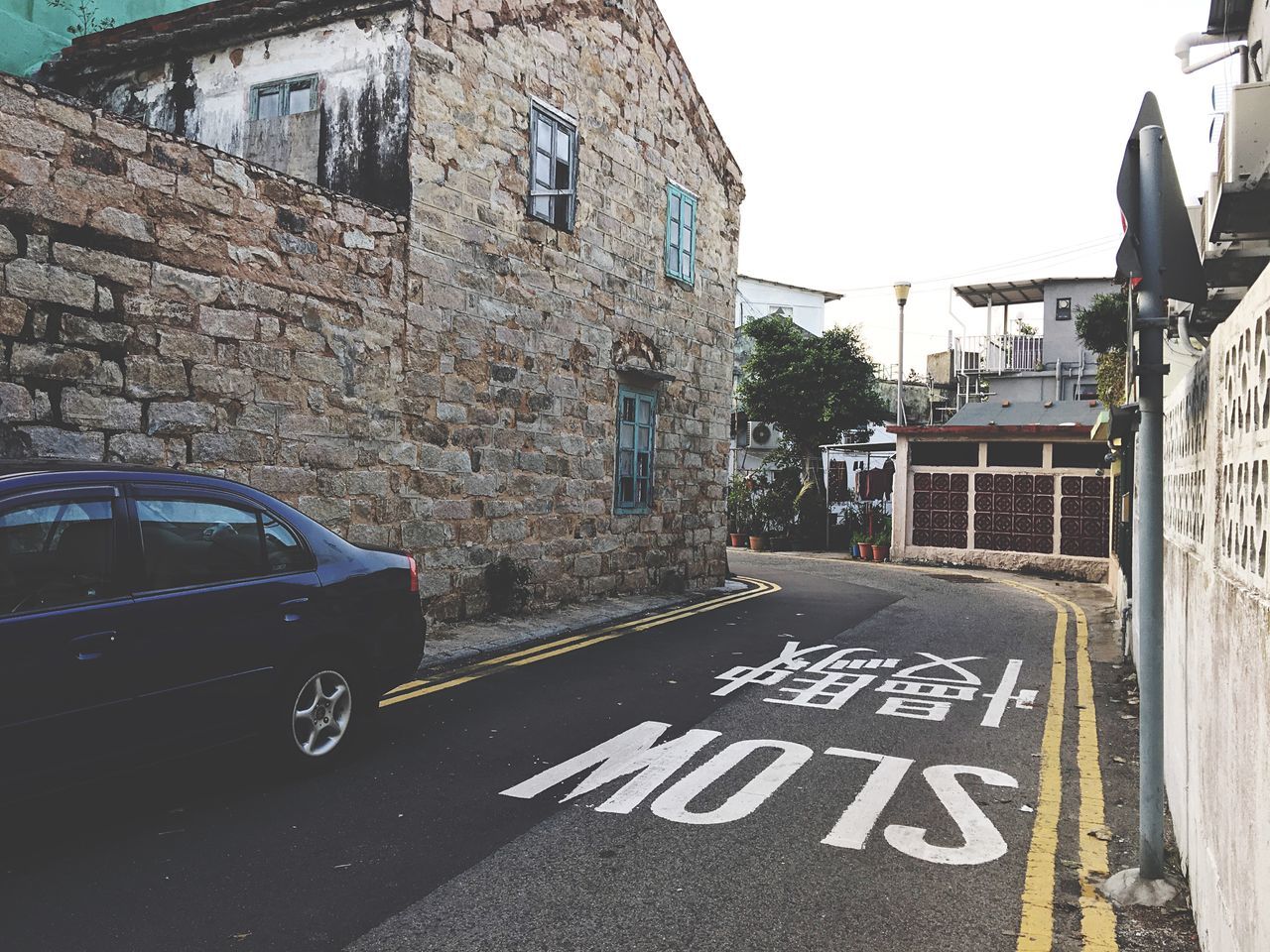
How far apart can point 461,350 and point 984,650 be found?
662 cm

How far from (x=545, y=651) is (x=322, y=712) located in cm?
426

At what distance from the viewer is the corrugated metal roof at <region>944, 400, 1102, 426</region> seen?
25547 millimetres

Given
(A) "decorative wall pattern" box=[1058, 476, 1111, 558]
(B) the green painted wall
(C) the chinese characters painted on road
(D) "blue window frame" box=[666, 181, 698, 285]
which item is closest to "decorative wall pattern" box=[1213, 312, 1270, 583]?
(C) the chinese characters painted on road

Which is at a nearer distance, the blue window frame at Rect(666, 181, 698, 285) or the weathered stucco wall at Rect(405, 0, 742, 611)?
the weathered stucco wall at Rect(405, 0, 742, 611)

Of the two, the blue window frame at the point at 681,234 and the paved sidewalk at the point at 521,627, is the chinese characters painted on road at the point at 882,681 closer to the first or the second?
the paved sidewalk at the point at 521,627

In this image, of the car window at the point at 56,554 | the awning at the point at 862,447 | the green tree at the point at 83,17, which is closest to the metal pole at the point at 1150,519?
the car window at the point at 56,554

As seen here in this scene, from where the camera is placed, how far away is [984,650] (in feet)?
33.9

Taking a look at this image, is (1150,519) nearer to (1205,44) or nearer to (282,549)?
(282,549)

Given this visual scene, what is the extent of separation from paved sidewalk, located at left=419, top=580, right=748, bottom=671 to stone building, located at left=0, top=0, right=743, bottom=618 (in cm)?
33

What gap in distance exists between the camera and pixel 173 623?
15.4 ft

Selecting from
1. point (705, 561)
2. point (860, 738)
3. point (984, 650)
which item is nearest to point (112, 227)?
point (860, 738)

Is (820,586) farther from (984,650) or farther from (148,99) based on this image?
(148,99)

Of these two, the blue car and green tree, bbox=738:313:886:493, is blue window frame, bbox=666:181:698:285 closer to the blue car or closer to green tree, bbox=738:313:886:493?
the blue car

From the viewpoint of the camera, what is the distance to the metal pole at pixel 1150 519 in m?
4.14
